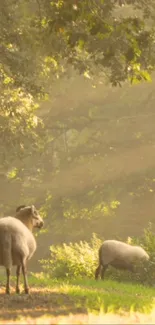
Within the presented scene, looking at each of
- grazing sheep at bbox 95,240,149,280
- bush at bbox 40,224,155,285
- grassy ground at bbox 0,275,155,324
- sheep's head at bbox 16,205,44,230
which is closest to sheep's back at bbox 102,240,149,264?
grazing sheep at bbox 95,240,149,280

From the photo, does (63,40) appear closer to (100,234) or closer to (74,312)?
(74,312)

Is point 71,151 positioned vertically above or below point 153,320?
above

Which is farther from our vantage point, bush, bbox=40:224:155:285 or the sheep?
bush, bbox=40:224:155:285

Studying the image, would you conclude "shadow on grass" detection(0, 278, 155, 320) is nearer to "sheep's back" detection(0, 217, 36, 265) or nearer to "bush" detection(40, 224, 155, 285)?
"sheep's back" detection(0, 217, 36, 265)

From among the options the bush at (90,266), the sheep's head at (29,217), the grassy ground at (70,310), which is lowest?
the grassy ground at (70,310)

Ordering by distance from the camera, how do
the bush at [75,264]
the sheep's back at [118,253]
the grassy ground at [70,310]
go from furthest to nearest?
1. the bush at [75,264]
2. the sheep's back at [118,253]
3. the grassy ground at [70,310]

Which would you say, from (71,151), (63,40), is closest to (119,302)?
(63,40)

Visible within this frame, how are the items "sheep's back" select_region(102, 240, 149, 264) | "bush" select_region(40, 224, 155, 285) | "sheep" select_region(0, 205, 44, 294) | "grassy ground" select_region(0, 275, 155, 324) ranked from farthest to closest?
1. "bush" select_region(40, 224, 155, 285)
2. "sheep's back" select_region(102, 240, 149, 264)
3. "sheep" select_region(0, 205, 44, 294)
4. "grassy ground" select_region(0, 275, 155, 324)

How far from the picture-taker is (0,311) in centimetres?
741

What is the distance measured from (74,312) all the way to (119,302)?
4.26ft

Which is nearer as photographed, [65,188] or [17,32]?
[17,32]

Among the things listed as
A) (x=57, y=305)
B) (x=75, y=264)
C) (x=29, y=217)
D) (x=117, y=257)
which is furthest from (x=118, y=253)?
(x=57, y=305)

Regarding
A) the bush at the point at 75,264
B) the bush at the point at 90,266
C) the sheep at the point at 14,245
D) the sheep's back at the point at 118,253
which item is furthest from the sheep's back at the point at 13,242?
the bush at the point at 75,264

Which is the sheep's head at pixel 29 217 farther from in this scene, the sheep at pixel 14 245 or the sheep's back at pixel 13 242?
the sheep's back at pixel 13 242
